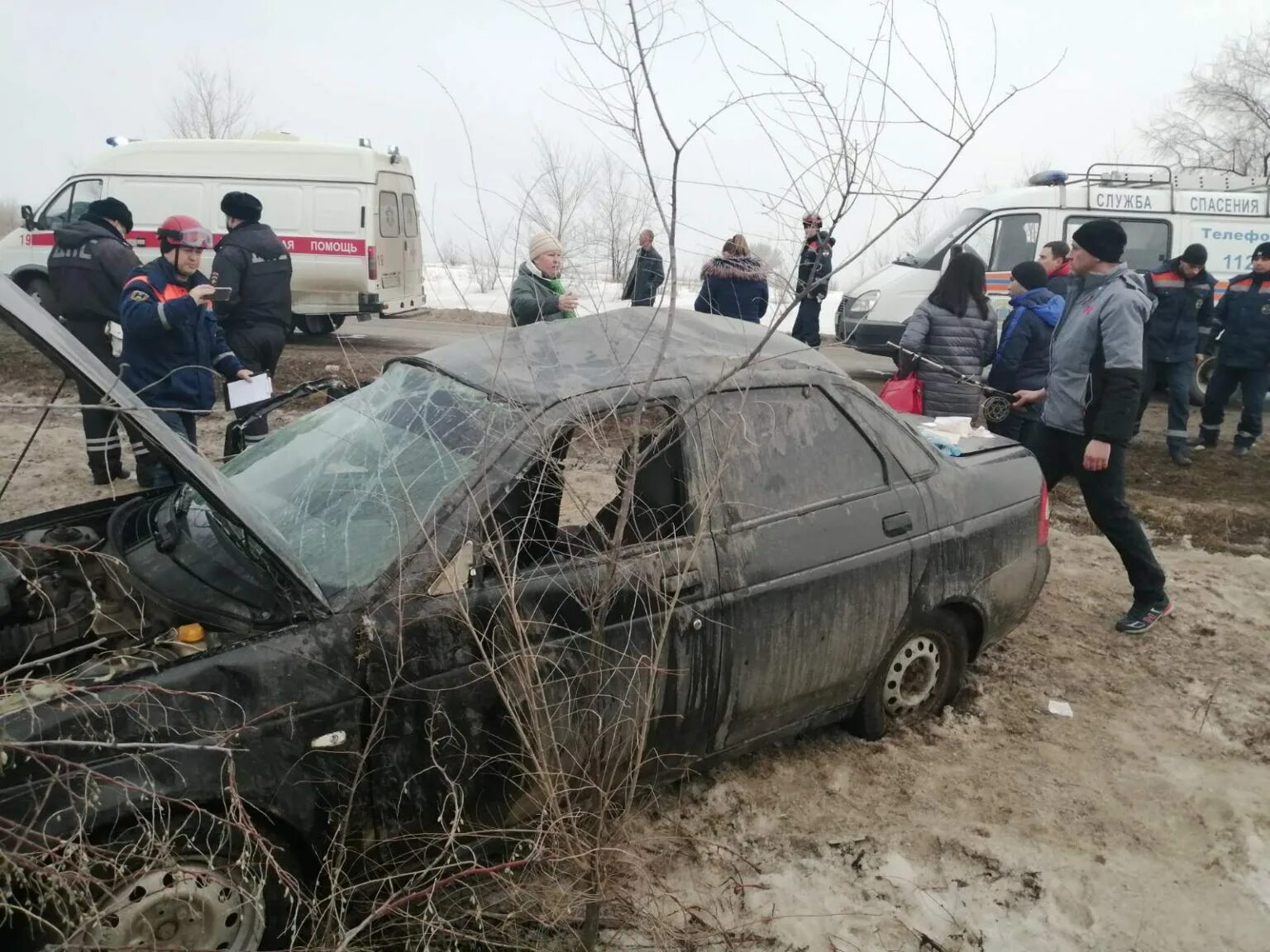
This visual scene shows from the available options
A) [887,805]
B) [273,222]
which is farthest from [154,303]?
[273,222]

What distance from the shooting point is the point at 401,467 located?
9.16 ft

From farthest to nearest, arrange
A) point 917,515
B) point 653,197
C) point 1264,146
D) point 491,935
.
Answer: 1. point 1264,146
2. point 917,515
3. point 491,935
4. point 653,197

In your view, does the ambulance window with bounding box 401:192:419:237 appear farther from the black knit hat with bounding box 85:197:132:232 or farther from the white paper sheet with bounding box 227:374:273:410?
the white paper sheet with bounding box 227:374:273:410

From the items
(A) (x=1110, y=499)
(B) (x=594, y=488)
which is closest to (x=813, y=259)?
(B) (x=594, y=488)

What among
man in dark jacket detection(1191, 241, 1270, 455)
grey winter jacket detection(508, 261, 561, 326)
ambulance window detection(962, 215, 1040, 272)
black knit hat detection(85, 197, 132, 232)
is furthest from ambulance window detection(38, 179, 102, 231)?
man in dark jacket detection(1191, 241, 1270, 455)

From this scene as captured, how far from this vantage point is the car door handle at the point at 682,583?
271 cm

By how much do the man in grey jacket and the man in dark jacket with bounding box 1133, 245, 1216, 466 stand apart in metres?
3.87

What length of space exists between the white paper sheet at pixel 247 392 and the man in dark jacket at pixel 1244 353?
7.95 metres

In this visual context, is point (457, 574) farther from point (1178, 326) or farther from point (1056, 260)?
point (1178, 326)

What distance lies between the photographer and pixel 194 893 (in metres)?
2.18

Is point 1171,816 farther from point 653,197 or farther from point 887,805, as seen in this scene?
point 653,197

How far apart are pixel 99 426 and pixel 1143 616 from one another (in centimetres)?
621

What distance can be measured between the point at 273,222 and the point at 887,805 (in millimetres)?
12153

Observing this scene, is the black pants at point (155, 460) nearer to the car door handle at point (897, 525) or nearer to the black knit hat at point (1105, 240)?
the car door handle at point (897, 525)
